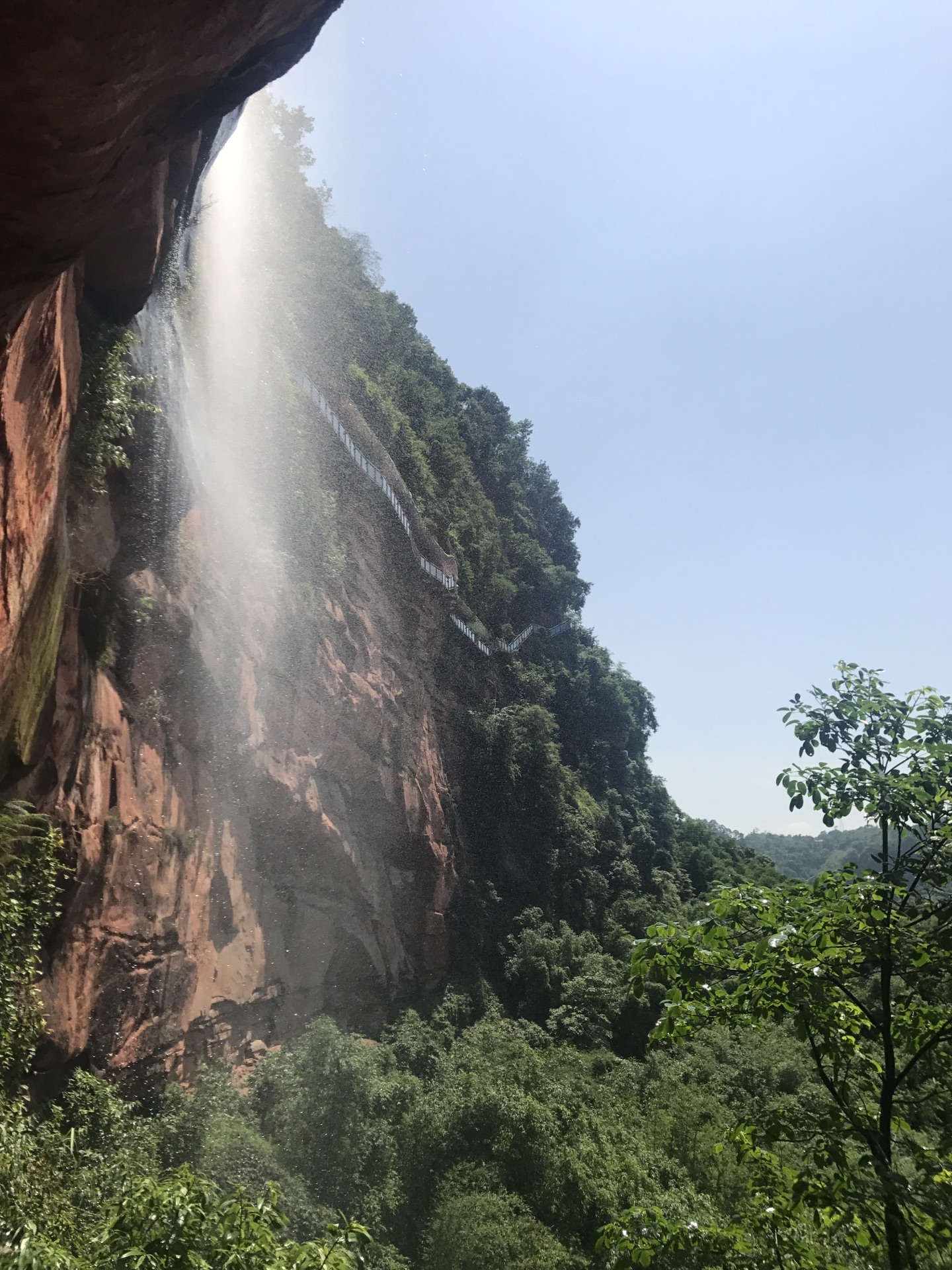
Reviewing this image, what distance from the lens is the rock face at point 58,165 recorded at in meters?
3.11

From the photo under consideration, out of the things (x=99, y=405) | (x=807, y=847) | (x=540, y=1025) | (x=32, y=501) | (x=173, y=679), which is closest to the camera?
(x=32, y=501)

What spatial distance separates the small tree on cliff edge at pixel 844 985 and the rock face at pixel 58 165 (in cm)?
439

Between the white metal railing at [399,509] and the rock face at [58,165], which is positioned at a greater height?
the white metal railing at [399,509]

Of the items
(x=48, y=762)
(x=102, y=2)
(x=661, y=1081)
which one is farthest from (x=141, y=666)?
(x=661, y=1081)

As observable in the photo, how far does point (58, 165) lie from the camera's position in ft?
11.2

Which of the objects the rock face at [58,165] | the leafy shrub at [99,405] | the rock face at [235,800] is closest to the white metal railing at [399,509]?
the rock face at [235,800]

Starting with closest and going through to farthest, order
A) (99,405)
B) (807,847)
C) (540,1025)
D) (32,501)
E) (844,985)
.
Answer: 1. (844,985)
2. (32,501)
3. (99,405)
4. (540,1025)
5. (807,847)

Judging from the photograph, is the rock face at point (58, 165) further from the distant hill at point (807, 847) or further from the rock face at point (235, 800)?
the distant hill at point (807, 847)

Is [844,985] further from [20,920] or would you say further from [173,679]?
[173,679]

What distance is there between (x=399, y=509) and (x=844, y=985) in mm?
22288

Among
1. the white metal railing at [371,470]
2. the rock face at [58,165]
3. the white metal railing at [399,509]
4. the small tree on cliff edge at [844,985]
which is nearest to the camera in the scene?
the small tree on cliff edge at [844,985]

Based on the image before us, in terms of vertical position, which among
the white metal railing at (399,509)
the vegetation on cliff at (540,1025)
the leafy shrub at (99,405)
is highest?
the white metal railing at (399,509)

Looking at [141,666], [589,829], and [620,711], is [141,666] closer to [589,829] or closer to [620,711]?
[589,829]

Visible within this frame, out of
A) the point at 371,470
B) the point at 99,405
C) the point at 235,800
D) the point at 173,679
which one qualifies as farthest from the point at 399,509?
the point at 99,405
